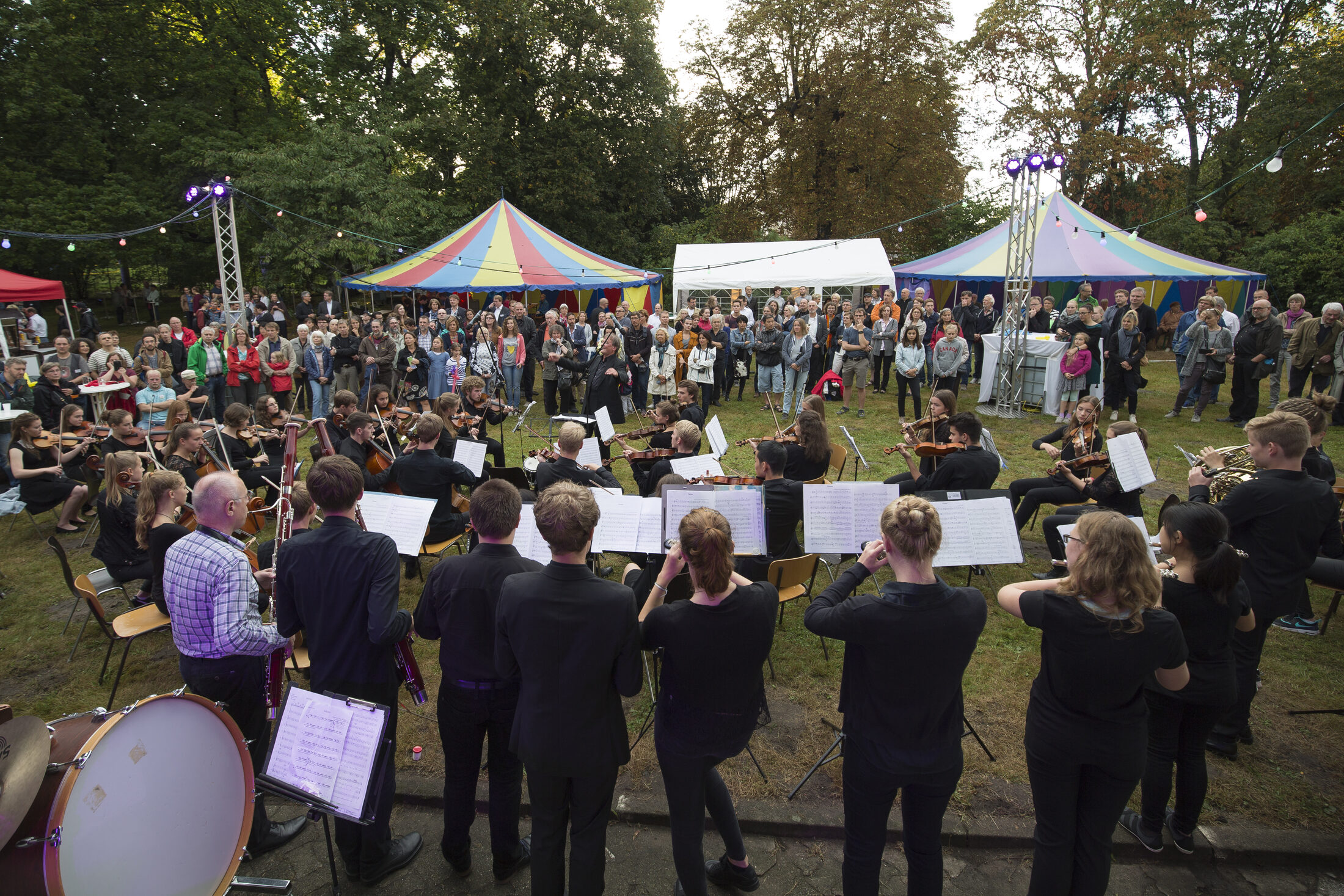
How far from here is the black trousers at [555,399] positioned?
11.8 m

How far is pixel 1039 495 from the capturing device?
6418 mm

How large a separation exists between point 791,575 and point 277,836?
3.06m

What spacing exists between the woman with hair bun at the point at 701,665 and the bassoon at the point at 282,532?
1731mm

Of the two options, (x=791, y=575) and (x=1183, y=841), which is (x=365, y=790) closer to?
(x=791, y=575)

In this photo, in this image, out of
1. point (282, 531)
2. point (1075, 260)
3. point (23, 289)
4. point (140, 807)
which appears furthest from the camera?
point (1075, 260)

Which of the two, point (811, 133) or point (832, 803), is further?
point (811, 133)

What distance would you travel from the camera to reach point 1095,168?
24.9 metres

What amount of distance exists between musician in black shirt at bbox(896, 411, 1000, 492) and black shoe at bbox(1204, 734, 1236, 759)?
2.15 metres

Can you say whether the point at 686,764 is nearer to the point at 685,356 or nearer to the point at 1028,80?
the point at 685,356

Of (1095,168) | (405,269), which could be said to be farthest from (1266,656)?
(1095,168)

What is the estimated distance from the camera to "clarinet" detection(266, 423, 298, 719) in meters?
3.32

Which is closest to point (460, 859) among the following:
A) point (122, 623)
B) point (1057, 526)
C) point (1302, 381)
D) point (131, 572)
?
point (122, 623)

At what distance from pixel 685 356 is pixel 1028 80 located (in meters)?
21.0

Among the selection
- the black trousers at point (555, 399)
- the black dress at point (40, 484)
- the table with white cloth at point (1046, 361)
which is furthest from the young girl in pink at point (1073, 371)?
the black dress at point (40, 484)
